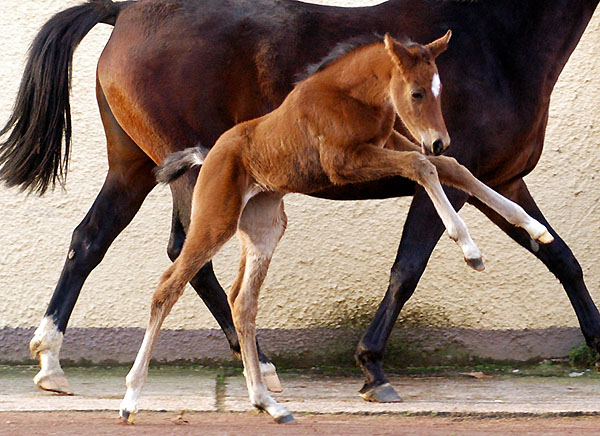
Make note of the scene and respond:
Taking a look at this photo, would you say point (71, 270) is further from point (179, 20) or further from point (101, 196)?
point (179, 20)

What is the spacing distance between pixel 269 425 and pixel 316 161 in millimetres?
1088

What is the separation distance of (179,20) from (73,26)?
0.60 m

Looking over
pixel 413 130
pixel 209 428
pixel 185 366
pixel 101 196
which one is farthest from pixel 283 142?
pixel 185 366

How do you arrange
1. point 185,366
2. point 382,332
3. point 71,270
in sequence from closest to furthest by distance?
1. point 382,332
2. point 71,270
3. point 185,366

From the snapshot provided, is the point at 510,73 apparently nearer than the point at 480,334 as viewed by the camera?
Yes

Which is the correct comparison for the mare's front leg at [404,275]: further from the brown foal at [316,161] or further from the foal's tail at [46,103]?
the foal's tail at [46,103]

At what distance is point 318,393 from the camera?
201 inches

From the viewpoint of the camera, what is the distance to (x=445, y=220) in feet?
12.6

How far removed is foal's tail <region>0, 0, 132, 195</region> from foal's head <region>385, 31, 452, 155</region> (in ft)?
6.38

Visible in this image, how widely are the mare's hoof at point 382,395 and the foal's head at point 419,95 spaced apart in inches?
56.2

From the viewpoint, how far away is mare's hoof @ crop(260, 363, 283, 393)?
5062 millimetres

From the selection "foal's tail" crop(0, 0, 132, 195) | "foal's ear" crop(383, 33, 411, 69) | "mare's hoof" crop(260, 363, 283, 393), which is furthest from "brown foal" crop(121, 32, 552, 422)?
"foal's tail" crop(0, 0, 132, 195)

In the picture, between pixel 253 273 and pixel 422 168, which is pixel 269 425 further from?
pixel 422 168

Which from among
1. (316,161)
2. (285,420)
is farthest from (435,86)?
(285,420)
